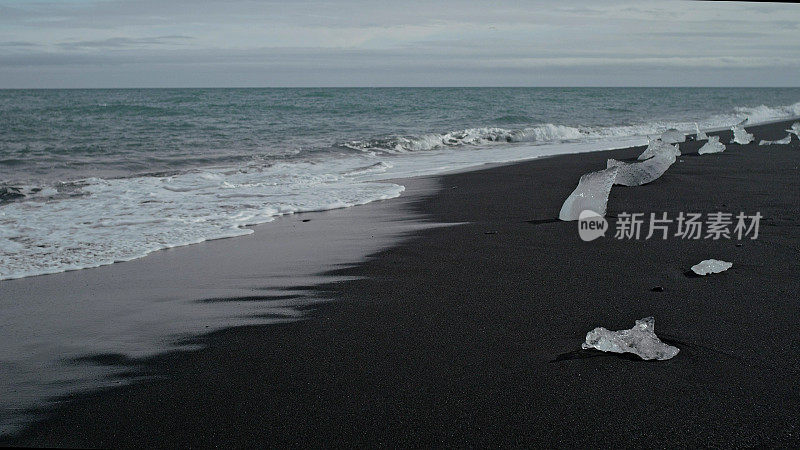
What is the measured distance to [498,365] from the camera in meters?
2.45

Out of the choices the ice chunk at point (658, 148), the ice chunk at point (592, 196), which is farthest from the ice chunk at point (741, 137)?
the ice chunk at point (592, 196)

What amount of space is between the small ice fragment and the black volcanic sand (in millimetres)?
69

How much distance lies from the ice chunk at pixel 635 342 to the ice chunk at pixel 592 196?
8.23ft

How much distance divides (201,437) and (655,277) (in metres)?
2.57

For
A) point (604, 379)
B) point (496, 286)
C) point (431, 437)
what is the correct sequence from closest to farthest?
point (431, 437)
point (604, 379)
point (496, 286)

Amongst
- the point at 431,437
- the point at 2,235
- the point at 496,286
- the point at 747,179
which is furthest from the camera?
the point at 747,179

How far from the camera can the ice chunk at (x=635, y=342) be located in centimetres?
247

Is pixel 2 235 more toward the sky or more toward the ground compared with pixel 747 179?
more toward the ground

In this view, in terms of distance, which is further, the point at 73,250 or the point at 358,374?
the point at 73,250

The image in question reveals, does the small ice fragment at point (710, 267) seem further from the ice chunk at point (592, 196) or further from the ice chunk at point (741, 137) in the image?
the ice chunk at point (741, 137)

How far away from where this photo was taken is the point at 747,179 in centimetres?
661

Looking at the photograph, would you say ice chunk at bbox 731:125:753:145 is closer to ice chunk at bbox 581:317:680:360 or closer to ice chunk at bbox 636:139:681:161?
ice chunk at bbox 636:139:681:161

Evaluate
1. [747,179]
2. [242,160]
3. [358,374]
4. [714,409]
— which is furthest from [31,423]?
[242,160]

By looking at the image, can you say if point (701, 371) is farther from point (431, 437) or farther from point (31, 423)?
point (31, 423)
